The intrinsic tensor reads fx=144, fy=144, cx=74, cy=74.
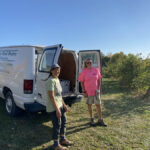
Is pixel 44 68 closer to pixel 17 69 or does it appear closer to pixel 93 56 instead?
pixel 17 69

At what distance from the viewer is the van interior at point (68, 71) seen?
16.8 ft

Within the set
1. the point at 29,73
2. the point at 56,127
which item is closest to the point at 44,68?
the point at 29,73

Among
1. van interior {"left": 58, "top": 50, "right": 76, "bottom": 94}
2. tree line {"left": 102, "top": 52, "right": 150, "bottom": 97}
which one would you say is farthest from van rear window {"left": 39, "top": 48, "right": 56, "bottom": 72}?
tree line {"left": 102, "top": 52, "right": 150, "bottom": 97}

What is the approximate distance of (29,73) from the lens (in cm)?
368

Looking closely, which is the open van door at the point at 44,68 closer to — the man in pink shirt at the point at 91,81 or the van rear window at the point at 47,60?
the van rear window at the point at 47,60

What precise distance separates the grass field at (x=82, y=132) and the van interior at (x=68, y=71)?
0.92 metres

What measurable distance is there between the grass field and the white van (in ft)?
1.81

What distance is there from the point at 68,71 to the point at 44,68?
2018 millimetres

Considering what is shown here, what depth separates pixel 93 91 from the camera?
12.8 feet

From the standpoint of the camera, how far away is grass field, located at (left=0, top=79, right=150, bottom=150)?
3107 millimetres

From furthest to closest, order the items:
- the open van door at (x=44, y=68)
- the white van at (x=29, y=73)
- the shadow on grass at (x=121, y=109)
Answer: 1. the shadow on grass at (x=121, y=109)
2. the white van at (x=29, y=73)
3. the open van door at (x=44, y=68)

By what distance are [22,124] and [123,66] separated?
8.57m

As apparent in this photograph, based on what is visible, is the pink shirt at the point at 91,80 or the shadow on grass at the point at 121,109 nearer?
the pink shirt at the point at 91,80

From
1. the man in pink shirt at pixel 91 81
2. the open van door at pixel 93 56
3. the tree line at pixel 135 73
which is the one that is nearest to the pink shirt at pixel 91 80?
the man in pink shirt at pixel 91 81
